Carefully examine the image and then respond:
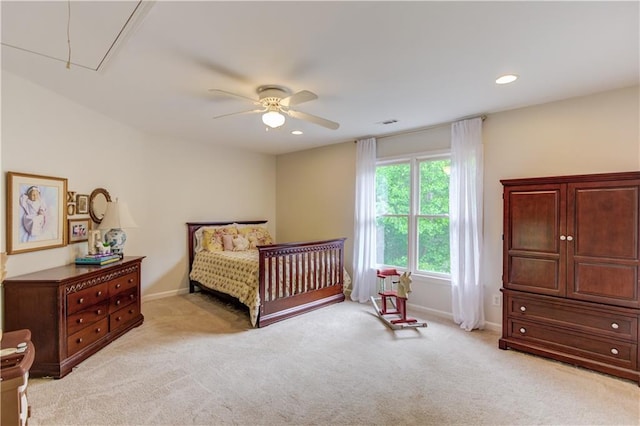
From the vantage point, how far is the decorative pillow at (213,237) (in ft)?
15.8

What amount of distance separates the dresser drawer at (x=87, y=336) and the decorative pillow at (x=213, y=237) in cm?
191

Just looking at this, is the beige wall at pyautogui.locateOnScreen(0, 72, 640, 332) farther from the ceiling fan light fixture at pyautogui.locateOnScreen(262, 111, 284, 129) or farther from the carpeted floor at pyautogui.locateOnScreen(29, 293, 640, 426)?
the ceiling fan light fixture at pyautogui.locateOnScreen(262, 111, 284, 129)

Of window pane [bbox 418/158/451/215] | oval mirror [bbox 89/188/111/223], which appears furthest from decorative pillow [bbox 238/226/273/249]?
window pane [bbox 418/158/451/215]

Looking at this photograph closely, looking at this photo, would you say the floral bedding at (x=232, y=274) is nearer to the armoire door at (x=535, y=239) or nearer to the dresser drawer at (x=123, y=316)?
the dresser drawer at (x=123, y=316)

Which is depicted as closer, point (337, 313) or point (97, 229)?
point (97, 229)

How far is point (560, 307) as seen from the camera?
8.98ft

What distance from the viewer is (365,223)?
4.62 metres

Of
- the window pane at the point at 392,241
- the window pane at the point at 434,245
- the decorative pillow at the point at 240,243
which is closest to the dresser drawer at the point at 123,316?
the decorative pillow at the point at 240,243

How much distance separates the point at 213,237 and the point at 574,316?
4.55m

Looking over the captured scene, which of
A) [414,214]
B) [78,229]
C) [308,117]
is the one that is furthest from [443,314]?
[78,229]

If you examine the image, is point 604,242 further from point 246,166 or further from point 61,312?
point 246,166

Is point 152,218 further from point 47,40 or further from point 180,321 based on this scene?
point 47,40

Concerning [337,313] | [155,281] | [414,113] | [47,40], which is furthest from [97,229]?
[414,113]

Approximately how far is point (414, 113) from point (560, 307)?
2380mm
